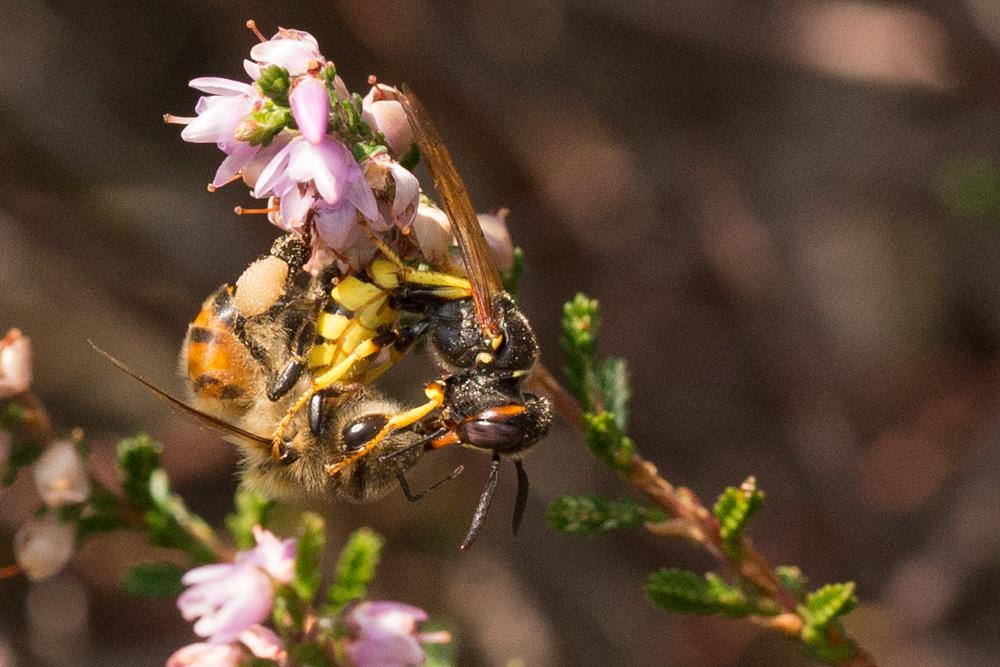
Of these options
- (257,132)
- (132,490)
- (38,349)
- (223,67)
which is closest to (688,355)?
(223,67)

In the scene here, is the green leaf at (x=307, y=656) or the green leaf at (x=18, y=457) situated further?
the green leaf at (x=18, y=457)

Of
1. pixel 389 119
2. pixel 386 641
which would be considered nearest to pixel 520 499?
pixel 386 641

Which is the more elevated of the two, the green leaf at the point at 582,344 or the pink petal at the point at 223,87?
the pink petal at the point at 223,87

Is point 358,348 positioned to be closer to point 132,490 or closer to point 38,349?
point 132,490

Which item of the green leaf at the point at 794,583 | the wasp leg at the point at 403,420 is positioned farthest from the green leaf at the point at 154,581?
the green leaf at the point at 794,583

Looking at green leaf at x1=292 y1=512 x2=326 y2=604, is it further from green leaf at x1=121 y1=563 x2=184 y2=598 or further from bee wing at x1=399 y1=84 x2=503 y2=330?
bee wing at x1=399 y1=84 x2=503 y2=330

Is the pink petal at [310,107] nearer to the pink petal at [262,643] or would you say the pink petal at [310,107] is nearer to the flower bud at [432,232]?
the flower bud at [432,232]
